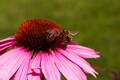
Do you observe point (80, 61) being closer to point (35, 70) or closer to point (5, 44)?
point (35, 70)

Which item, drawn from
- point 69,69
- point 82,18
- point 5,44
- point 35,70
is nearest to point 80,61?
point 69,69

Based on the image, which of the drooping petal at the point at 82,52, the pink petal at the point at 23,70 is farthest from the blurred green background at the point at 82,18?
the pink petal at the point at 23,70

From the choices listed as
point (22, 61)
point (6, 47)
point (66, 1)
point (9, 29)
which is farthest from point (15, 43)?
point (66, 1)

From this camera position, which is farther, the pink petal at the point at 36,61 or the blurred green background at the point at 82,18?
the blurred green background at the point at 82,18

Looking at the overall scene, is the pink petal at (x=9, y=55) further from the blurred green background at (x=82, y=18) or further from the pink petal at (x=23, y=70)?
the blurred green background at (x=82, y=18)

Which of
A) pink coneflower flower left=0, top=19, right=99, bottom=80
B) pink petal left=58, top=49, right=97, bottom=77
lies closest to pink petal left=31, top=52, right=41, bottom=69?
pink coneflower flower left=0, top=19, right=99, bottom=80

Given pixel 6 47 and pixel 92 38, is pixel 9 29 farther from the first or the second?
pixel 6 47

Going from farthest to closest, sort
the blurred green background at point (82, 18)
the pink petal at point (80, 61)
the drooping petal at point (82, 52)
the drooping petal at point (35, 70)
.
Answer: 1. the blurred green background at point (82, 18)
2. the drooping petal at point (82, 52)
3. the pink petal at point (80, 61)
4. the drooping petal at point (35, 70)
